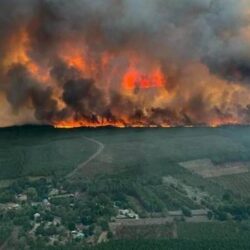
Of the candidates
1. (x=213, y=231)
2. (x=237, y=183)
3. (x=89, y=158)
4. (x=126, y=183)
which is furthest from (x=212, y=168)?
(x=213, y=231)

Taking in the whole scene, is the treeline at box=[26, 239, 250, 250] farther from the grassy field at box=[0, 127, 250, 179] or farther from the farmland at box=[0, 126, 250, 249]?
the grassy field at box=[0, 127, 250, 179]

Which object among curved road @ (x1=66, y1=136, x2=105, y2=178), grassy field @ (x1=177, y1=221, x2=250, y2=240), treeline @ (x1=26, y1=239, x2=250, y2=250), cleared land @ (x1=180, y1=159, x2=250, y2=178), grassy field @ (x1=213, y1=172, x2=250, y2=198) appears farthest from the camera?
cleared land @ (x1=180, y1=159, x2=250, y2=178)

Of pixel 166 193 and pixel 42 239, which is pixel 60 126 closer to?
pixel 166 193

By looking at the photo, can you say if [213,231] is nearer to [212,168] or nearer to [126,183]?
[126,183]

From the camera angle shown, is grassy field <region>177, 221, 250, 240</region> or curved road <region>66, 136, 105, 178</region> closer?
grassy field <region>177, 221, 250, 240</region>

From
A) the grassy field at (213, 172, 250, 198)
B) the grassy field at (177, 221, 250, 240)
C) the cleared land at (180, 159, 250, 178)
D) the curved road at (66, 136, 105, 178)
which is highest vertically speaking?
the curved road at (66, 136, 105, 178)

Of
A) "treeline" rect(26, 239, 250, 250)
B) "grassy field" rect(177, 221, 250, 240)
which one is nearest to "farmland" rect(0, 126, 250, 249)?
"grassy field" rect(177, 221, 250, 240)

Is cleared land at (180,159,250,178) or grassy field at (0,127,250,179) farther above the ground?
grassy field at (0,127,250,179)

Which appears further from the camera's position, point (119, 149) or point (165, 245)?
point (119, 149)

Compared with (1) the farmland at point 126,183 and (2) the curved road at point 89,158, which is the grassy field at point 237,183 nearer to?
(1) the farmland at point 126,183
